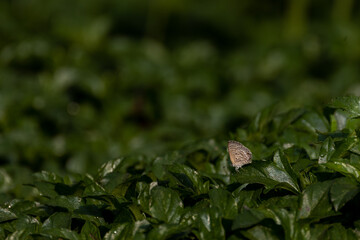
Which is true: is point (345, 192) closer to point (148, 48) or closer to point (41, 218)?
point (41, 218)

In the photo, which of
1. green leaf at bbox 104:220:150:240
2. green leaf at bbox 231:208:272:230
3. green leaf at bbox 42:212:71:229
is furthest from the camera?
green leaf at bbox 42:212:71:229

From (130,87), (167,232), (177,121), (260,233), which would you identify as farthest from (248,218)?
(130,87)

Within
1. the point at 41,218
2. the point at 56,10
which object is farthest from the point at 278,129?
the point at 56,10

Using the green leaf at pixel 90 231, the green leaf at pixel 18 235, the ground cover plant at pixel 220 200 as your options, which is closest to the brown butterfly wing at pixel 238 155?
the ground cover plant at pixel 220 200

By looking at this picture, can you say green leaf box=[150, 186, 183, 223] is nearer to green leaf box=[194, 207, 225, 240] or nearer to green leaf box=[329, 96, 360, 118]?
green leaf box=[194, 207, 225, 240]

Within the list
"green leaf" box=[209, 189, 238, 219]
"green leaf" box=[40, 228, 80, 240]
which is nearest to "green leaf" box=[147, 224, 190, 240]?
"green leaf" box=[209, 189, 238, 219]

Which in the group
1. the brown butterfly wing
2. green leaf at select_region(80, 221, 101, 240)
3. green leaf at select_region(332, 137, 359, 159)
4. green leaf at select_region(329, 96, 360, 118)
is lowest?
green leaf at select_region(80, 221, 101, 240)

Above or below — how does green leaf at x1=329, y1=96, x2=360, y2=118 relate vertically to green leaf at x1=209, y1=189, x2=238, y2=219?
above
